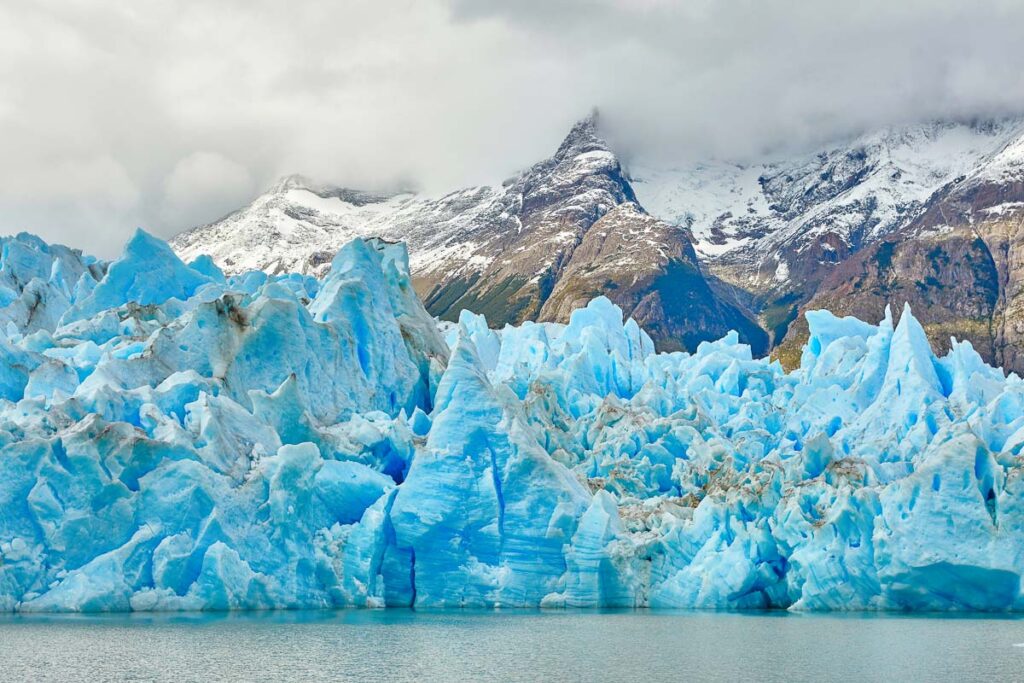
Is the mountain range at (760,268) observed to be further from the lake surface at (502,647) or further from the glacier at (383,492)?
the lake surface at (502,647)

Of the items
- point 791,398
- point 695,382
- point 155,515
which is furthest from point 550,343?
point 155,515

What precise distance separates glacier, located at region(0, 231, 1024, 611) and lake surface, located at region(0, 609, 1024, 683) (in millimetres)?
1128

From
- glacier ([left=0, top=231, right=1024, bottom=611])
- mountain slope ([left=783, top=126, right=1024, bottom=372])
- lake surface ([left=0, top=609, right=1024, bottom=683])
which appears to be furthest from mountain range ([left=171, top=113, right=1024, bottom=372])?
lake surface ([left=0, top=609, right=1024, bottom=683])

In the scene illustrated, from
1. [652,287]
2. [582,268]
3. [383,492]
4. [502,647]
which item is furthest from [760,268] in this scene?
[502,647]

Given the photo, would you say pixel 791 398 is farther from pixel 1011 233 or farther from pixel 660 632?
pixel 1011 233

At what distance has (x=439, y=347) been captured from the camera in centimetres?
4497

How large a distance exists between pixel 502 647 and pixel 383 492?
8.82 meters

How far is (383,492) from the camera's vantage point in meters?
32.2

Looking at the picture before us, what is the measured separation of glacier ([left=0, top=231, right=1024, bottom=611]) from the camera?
28.5m

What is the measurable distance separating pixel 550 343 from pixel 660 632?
3531 centimetres

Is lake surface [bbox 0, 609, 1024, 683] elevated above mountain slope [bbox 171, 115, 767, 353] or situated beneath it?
situated beneath

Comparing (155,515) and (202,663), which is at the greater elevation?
(155,515)

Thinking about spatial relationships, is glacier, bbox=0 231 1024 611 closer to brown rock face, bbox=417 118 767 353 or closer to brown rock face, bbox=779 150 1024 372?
brown rock face, bbox=779 150 1024 372

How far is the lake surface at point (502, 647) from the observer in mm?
20672
